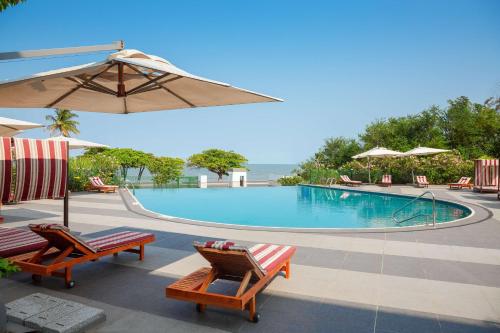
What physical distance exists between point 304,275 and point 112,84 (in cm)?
432

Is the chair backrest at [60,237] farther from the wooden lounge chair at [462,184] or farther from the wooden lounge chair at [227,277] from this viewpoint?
the wooden lounge chair at [462,184]

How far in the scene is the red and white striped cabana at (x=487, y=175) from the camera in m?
15.9

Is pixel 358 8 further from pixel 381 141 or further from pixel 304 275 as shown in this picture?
pixel 304 275

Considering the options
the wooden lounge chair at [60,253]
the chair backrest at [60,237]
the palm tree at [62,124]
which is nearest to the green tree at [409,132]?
the wooden lounge chair at [60,253]

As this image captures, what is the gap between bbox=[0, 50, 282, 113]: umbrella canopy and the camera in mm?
4105

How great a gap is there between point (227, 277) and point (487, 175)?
16924 millimetres

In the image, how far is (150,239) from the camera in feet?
17.8

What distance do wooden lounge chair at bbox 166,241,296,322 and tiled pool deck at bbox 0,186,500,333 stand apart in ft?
0.73

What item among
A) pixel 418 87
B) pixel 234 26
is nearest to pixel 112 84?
pixel 234 26

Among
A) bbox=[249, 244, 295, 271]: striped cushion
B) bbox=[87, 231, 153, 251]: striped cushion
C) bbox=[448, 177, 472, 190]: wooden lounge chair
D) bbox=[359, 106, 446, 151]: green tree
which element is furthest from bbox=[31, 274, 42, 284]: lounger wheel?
bbox=[359, 106, 446, 151]: green tree

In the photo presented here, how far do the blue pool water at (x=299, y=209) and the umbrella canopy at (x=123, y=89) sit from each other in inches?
239

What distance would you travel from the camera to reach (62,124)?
42062 millimetres

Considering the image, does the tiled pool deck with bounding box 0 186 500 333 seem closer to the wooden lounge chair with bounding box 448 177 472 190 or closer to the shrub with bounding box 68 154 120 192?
the shrub with bounding box 68 154 120 192

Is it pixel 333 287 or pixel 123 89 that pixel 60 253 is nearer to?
pixel 123 89
